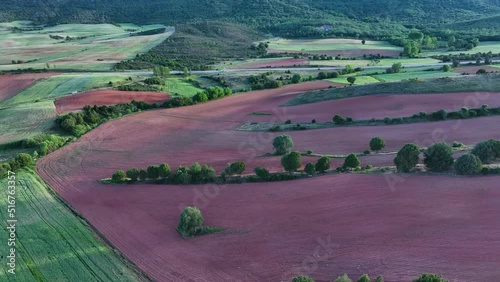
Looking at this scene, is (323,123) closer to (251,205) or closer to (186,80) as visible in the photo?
(251,205)

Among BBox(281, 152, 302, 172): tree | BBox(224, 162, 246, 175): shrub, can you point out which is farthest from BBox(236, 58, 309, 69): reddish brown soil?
BBox(281, 152, 302, 172): tree

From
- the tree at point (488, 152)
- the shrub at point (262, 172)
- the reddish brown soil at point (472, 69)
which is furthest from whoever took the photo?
the reddish brown soil at point (472, 69)

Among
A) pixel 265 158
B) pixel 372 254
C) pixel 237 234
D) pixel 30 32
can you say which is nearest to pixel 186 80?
pixel 265 158

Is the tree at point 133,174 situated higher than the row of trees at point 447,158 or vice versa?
the row of trees at point 447,158

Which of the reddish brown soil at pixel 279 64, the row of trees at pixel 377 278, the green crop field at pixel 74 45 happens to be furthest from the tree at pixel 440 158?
the green crop field at pixel 74 45

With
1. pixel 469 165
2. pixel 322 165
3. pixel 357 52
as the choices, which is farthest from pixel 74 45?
pixel 469 165

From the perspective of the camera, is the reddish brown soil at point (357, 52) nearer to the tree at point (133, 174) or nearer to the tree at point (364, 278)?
the tree at point (133, 174)

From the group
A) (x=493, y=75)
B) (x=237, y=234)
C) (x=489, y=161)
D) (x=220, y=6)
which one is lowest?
(x=237, y=234)

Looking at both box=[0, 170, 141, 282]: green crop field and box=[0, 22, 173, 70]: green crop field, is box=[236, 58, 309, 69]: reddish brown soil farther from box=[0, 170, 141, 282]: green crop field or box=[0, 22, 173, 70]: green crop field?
box=[0, 170, 141, 282]: green crop field
